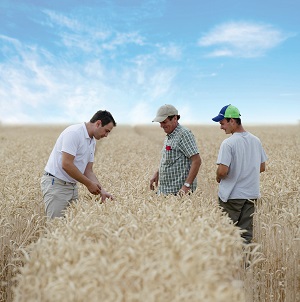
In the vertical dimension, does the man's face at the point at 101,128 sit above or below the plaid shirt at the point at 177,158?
above

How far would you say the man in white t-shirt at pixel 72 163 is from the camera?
5.70m

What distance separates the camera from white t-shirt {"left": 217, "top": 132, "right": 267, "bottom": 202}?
225 inches

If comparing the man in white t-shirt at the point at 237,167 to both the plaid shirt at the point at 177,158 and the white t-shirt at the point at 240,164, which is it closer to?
the white t-shirt at the point at 240,164

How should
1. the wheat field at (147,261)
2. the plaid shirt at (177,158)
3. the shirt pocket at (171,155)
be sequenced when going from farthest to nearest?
the shirt pocket at (171,155) < the plaid shirt at (177,158) < the wheat field at (147,261)

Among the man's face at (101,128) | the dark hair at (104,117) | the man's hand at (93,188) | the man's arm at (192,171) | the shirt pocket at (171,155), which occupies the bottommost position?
the man's hand at (93,188)

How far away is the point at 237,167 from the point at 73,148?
8.27 ft

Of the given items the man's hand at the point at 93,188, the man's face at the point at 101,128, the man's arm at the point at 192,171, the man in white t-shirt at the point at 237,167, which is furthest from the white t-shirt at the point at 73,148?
the man in white t-shirt at the point at 237,167

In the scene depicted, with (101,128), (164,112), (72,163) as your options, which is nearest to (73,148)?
(72,163)

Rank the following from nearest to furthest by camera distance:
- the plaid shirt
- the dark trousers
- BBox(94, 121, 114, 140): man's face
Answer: BBox(94, 121, 114, 140): man's face < the dark trousers < the plaid shirt

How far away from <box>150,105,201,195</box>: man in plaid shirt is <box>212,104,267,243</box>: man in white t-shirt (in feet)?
1.63

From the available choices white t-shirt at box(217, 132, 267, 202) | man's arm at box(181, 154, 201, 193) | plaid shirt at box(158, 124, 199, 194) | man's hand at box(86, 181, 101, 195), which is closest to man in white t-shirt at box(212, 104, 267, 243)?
white t-shirt at box(217, 132, 267, 202)

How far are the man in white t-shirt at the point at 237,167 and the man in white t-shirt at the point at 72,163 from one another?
174 centimetres

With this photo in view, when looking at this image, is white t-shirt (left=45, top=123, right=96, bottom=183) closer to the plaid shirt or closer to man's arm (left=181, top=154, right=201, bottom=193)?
the plaid shirt

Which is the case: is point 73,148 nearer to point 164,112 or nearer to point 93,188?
point 93,188
